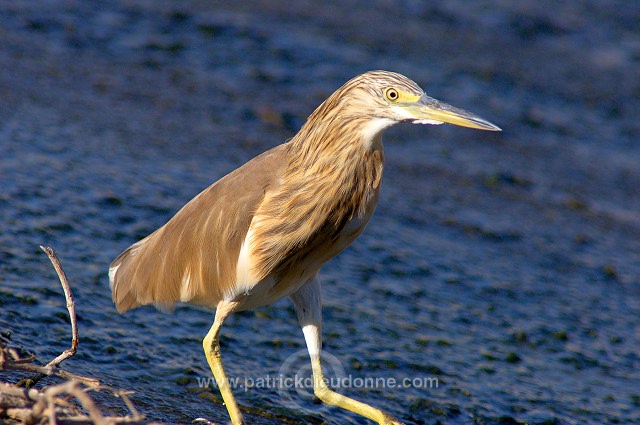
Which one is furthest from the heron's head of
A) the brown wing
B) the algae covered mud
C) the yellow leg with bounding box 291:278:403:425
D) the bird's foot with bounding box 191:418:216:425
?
the algae covered mud

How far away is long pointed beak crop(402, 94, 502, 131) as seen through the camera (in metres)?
4.41

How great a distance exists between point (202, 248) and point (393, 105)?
131 centimetres

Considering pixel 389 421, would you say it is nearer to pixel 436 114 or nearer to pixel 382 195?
pixel 436 114

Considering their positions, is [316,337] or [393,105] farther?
[316,337]

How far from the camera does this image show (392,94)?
14.6ft

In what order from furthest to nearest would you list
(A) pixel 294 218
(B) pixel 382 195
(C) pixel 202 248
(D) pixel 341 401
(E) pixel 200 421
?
(B) pixel 382 195 → (D) pixel 341 401 → (C) pixel 202 248 → (E) pixel 200 421 → (A) pixel 294 218

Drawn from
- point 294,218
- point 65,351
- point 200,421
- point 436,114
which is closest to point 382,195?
point 294,218

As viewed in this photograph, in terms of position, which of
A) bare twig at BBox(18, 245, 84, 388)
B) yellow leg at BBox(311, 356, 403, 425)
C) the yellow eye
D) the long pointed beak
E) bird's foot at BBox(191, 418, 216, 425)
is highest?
the yellow eye

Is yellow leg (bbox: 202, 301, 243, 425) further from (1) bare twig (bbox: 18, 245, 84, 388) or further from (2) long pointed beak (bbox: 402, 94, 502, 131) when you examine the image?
(2) long pointed beak (bbox: 402, 94, 502, 131)

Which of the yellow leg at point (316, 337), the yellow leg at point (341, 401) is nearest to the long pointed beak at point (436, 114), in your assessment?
the yellow leg at point (316, 337)

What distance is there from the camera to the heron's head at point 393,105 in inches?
174

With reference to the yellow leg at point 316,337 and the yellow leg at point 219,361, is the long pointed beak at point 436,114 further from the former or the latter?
the yellow leg at point 219,361

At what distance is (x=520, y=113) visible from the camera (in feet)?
33.5

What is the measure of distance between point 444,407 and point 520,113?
526cm
